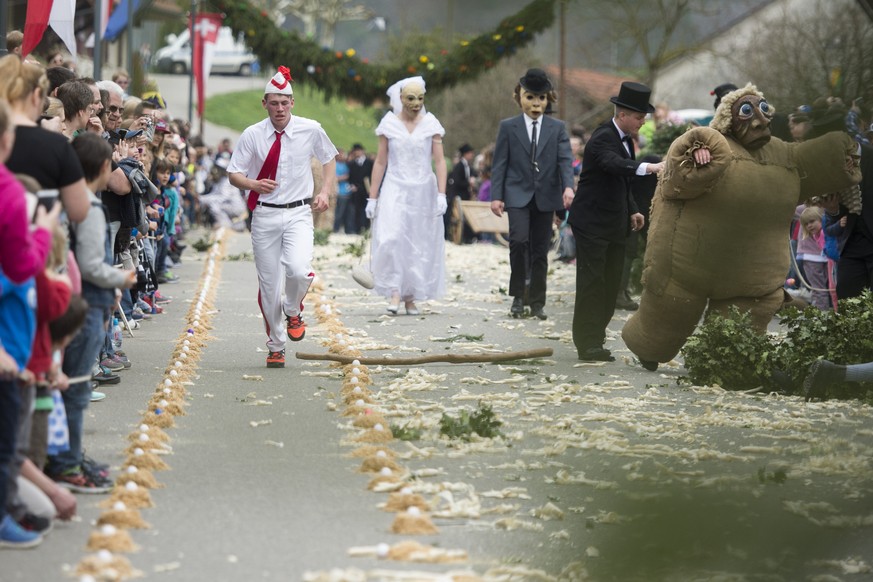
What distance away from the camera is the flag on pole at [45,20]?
10398mm

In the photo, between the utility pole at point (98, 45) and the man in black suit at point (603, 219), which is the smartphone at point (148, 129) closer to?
the utility pole at point (98, 45)

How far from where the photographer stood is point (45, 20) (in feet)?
34.9

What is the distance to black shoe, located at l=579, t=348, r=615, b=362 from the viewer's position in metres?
9.73

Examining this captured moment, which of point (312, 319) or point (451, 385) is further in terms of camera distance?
point (312, 319)

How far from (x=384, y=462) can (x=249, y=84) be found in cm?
6501

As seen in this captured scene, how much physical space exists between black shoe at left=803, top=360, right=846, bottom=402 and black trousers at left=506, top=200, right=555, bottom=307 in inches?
195

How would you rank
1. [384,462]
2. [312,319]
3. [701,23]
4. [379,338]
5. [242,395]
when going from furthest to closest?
[312,319]
[379,338]
[242,395]
[384,462]
[701,23]

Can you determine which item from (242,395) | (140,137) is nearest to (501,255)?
(140,137)

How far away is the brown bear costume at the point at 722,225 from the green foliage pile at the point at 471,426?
96.0 inches

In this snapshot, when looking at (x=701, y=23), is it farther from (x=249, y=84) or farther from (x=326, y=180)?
(x=249, y=84)

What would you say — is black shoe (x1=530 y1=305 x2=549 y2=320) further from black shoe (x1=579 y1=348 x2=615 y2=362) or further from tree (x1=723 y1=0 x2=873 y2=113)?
tree (x1=723 y1=0 x2=873 y2=113)

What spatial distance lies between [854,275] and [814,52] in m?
8.18

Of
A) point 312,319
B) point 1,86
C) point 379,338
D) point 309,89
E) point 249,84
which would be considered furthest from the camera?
point 249,84

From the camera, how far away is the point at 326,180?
945 centimetres
